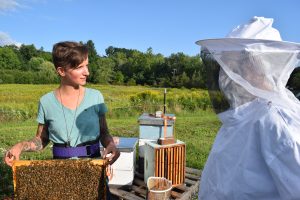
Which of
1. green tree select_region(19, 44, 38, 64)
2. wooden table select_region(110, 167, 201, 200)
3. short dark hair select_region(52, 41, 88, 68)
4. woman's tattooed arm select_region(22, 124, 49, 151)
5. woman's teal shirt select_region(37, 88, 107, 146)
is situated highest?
green tree select_region(19, 44, 38, 64)

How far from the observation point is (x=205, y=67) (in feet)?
6.25

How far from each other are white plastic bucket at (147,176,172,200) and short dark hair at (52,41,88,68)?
2096 millimetres

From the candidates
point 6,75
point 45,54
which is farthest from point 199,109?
point 45,54

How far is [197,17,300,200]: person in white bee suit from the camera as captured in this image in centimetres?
136

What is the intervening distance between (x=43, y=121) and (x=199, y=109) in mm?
11640

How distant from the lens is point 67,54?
6.34 feet

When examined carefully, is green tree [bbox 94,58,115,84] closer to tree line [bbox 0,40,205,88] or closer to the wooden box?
tree line [bbox 0,40,205,88]

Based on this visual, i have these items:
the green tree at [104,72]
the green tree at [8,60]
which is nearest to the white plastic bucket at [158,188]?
the green tree at [104,72]

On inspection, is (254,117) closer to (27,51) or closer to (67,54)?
(67,54)

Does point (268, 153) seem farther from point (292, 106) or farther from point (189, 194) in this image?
point (189, 194)

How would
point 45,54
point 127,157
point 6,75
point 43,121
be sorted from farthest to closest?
point 45,54 < point 6,75 < point 127,157 < point 43,121

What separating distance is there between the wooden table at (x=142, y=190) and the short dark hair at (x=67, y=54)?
2.41 m

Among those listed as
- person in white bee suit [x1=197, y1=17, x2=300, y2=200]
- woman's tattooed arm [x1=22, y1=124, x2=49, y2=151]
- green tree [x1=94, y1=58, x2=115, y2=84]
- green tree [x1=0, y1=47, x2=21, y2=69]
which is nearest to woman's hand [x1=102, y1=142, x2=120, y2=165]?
woman's tattooed arm [x1=22, y1=124, x2=49, y2=151]

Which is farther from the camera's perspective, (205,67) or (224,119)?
(205,67)
